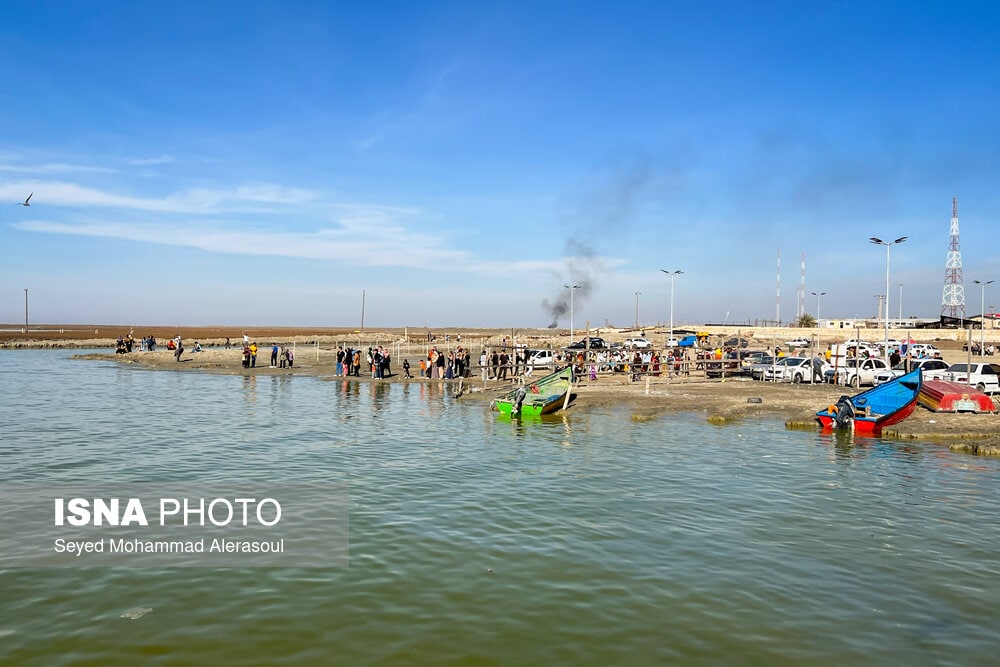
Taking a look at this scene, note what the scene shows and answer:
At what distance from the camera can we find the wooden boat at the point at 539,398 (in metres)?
30.9

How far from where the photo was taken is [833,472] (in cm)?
1939

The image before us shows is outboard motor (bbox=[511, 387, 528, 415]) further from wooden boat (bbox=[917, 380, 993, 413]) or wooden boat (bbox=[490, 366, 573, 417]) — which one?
wooden boat (bbox=[917, 380, 993, 413])

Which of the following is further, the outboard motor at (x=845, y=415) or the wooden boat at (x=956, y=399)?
the wooden boat at (x=956, y=399)

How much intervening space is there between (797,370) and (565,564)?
3486 centimetres

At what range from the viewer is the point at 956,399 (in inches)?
1121

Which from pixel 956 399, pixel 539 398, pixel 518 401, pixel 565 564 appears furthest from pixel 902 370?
pixel 565 564

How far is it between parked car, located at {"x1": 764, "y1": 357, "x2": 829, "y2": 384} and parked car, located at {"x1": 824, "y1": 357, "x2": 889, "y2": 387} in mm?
603

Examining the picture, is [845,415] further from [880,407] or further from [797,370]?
[797,370]

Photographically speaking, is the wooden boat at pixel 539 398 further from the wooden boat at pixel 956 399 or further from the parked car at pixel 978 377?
the parked car at pixel 978 377

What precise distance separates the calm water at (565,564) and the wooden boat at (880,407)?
1656 millimetres

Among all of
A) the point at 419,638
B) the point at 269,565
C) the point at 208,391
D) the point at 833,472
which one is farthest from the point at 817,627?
the point at 208,391

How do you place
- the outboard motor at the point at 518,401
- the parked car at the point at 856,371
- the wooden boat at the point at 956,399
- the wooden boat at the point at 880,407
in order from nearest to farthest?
the wooden boat at the point at 880,407
the wooden boat at the point at 956,399
the outboard motor at the point at 518,401
the parked car at the point at 856,371

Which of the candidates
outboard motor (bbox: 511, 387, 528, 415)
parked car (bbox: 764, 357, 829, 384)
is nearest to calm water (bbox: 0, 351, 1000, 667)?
outboard motor (bbox: 511, 387, 528, 415)

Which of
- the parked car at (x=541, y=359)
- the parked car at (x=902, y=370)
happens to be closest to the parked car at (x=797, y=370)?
the parked car at (x=902, y=370)
